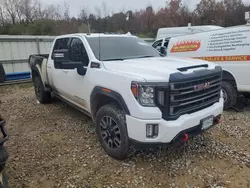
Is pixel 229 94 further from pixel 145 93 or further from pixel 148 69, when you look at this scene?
pixel 145 93

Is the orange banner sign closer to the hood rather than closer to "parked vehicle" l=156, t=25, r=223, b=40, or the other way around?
the hood

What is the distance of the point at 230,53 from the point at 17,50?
1005 centimetres

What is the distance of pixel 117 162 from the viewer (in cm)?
338

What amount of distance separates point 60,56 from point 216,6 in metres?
32.5

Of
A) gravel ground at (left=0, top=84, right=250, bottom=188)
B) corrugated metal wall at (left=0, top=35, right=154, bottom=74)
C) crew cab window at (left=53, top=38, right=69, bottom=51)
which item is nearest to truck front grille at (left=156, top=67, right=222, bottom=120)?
gravel ground at (left=0, top=84, right=250, bottom=188)

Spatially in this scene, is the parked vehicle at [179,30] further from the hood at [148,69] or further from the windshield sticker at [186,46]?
the hood at [148,69]

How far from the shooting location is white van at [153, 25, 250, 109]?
515 cm

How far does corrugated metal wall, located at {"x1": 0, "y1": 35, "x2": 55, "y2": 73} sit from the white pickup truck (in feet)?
26.8

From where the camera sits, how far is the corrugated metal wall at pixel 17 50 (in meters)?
10.9

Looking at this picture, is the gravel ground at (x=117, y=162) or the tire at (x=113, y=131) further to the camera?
the tire at (x=113, y=131)

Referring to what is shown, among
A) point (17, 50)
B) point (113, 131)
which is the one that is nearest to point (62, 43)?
point (113, 131)

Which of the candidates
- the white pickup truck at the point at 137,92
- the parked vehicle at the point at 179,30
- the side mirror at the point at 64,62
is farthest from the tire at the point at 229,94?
the parked vehicle at the point at 179,30

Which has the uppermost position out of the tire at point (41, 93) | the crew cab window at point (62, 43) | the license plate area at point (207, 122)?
the crew cab window at point (62, 43)

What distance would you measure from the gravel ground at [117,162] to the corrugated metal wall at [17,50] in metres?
7.25
